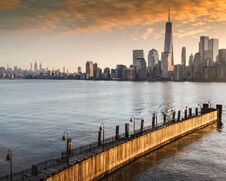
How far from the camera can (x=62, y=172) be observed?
30734mm

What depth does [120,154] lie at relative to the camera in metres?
42.2

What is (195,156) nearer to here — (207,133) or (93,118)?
(207,133)

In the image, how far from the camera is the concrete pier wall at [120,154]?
107ft

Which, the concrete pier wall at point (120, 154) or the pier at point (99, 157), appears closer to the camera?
the pier at point (99, 157)

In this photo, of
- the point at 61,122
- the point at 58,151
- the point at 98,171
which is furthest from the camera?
the point at 61,122

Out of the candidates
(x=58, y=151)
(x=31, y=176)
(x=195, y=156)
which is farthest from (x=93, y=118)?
(x=31, y=176)

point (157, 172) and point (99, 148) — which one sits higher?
point (99, 148)

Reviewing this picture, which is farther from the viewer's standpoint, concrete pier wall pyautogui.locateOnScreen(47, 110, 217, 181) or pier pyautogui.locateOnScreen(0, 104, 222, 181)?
concrete pier wall pyautogui.locateOnScreen(47, 110, 217, 181)

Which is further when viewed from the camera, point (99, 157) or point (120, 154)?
point (120, 154)

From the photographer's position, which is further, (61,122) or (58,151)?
(61,122)

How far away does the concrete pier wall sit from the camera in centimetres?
3275

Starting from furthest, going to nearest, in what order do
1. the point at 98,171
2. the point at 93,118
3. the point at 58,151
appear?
1. the point at 93,118
2. the point at 58,151
3. the point at 98,171

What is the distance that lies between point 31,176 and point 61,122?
5250 cm

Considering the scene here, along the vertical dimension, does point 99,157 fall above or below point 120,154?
above
